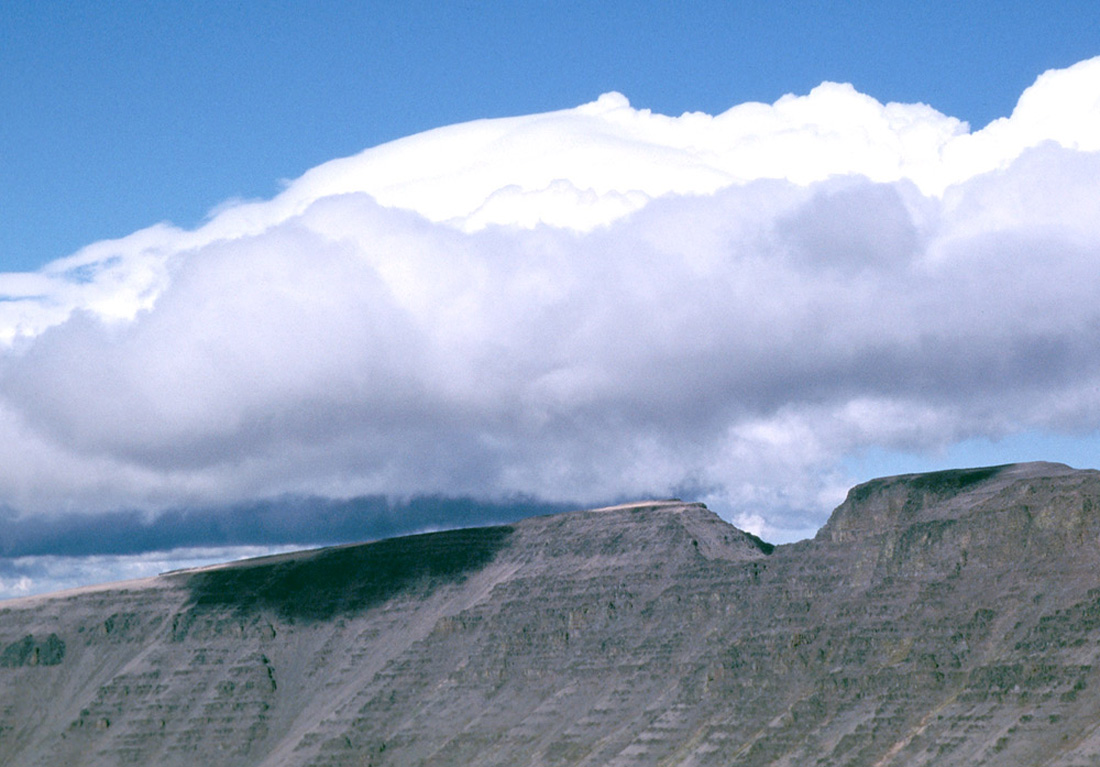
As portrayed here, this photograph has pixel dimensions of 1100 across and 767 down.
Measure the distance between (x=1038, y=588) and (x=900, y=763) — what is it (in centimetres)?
2981

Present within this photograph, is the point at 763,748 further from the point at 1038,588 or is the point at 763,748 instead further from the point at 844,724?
the point at 1038,588

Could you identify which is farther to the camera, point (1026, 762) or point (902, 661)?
point (902, 661)

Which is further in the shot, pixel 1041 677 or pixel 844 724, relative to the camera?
pixel 844 724

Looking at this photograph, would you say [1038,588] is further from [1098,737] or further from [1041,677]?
[1098,737]

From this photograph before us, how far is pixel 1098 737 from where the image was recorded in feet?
535

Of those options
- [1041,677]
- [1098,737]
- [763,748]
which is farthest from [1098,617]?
[763,748]

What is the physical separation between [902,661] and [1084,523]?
26.8 metres

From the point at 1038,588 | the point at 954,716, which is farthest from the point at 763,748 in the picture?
the point at 1038,588

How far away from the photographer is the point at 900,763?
179125mm

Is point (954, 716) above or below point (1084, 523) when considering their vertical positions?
below

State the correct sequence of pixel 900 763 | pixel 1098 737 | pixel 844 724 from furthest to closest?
pixel 844 724, pixel 900 763, pixel 1098 737

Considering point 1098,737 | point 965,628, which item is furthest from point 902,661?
point 1098,737

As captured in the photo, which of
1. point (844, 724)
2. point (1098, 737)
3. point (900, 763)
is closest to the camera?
point (1098, 737)

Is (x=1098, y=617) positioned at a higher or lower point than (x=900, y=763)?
higher
